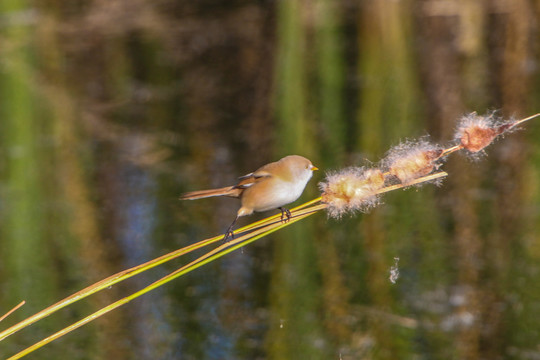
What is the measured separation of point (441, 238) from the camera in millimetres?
8078

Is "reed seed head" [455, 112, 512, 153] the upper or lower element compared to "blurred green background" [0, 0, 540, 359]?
lower

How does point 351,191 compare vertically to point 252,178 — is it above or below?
below

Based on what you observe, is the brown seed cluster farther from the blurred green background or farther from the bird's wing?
the blurred green background

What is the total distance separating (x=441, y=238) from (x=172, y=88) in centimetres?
675

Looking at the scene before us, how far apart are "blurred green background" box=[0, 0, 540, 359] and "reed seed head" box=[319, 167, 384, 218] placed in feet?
11.8

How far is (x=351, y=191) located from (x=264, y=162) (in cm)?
699

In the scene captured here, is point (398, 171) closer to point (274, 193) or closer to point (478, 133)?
point (478, 133)

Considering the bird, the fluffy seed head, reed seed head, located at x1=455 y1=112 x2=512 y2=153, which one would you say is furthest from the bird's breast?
reed seed head, located at x1=455 y1=112 x2=512 y2=153

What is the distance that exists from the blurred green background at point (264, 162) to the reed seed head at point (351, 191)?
359cm

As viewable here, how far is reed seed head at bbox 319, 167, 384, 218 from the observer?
2992 mm

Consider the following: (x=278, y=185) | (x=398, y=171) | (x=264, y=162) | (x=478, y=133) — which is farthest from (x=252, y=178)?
(x=264, y=162)

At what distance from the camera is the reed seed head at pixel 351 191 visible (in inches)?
118

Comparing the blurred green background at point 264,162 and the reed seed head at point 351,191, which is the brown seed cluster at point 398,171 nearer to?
the reed seed head at point 351,191

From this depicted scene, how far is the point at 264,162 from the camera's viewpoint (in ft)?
32.8
